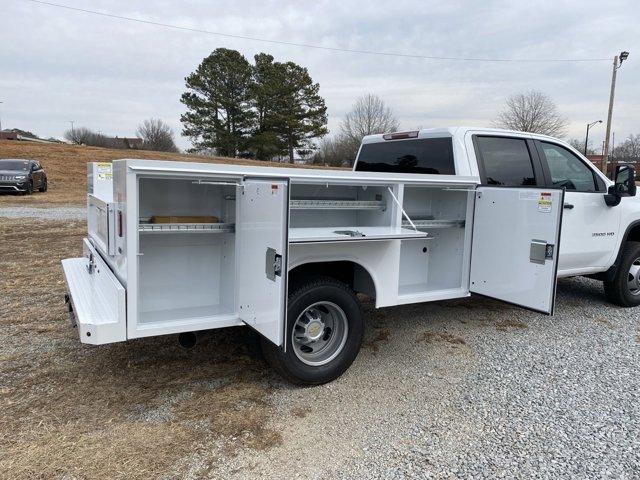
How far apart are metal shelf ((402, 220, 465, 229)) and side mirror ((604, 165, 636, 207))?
1939 millimetres

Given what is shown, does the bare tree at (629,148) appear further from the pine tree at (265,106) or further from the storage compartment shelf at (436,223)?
the storage compartment shelf at (436,223)

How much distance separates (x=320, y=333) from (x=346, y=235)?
0.81 metres

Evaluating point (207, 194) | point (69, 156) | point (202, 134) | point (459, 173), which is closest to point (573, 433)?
point (459, 173)

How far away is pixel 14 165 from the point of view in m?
21.3

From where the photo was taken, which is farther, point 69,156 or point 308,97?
point 308,97

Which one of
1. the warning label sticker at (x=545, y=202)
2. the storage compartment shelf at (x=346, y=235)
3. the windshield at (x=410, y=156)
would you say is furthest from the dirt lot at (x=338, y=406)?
the windshield at (x=410, y=156)

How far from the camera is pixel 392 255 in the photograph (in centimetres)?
416

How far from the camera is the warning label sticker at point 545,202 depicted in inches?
167

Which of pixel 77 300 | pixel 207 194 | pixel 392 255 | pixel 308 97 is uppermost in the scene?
pixel 308 97

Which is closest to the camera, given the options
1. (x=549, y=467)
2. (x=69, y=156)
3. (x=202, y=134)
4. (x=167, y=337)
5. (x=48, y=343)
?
(x=549, y=467)

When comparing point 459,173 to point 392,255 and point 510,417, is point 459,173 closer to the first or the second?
point 392,255

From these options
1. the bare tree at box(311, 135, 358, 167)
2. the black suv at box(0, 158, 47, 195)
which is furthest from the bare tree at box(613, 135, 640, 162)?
the black suv at box(0, 158, 47, 195)

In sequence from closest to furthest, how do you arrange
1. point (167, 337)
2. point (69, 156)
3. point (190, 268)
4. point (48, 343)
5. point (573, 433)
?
point (573, 433) → point (190, 268) → point (48, 343) → point (167, 337) → point (69, 156)

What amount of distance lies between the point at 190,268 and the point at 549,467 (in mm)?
2750
